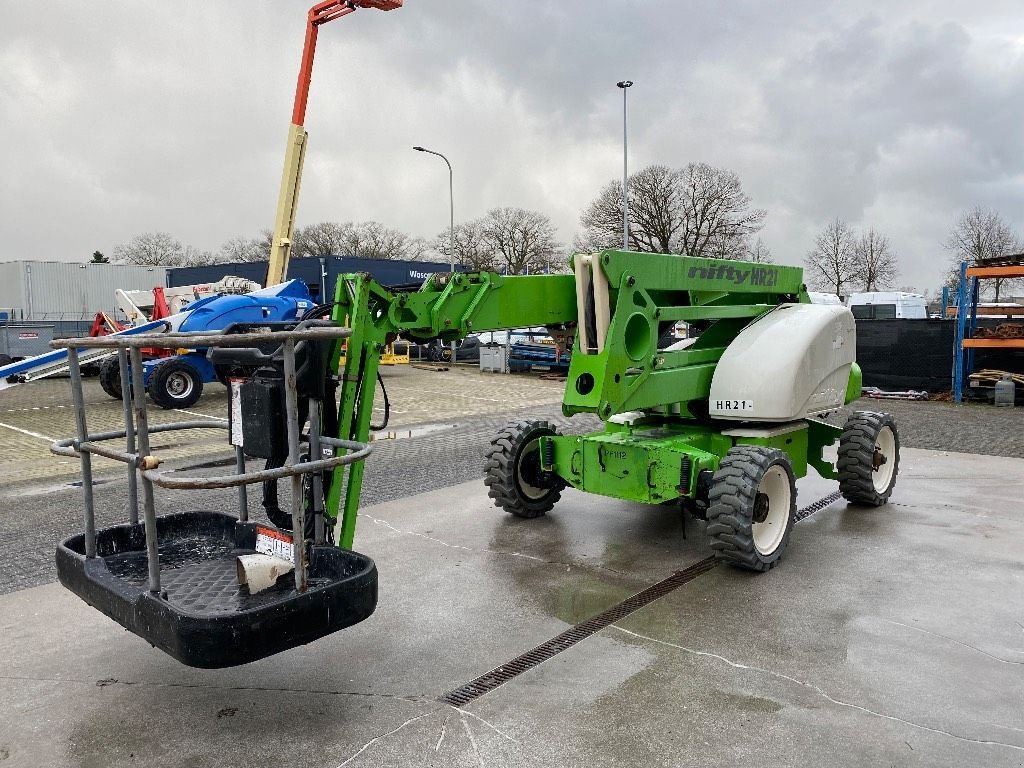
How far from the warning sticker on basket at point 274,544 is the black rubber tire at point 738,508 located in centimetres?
280

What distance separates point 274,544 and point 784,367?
3905 millimetres

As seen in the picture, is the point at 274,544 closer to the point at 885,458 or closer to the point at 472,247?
the point at 885,458

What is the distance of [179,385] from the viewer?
1473 cm

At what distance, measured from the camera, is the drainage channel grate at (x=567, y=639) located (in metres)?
3.77

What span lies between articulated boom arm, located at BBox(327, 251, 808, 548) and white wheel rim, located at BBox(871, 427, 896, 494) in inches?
68.2

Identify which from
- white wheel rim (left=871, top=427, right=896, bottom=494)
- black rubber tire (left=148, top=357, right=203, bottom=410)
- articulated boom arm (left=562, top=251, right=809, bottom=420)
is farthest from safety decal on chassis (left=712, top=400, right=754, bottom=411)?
black rubber tire (left=148, top=357, right=203, bottom=410)

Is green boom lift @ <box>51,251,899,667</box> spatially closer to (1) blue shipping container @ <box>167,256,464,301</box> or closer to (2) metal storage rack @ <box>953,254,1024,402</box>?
(2) metal storage rack @ <box>953,254,1024,402</box>

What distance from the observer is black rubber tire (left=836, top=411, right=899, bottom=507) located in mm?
6930

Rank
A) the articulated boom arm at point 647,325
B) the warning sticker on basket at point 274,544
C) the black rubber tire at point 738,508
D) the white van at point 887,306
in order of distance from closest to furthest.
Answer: the warning sticker on basket at point 274,544 < the black rubber tire at point 738,508 < the articulated boom arm at point 647,325 < the white van at point 887,306

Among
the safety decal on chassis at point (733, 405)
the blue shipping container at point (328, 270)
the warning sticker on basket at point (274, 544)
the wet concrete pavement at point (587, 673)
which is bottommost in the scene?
the wet concrete pavement at point (587, 673)

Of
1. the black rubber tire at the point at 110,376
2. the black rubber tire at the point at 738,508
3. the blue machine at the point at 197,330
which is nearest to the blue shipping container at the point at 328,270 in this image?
the blue machine at the point at 197,330

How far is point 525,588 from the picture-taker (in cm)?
517

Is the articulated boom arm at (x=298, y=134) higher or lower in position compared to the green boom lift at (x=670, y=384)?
higher

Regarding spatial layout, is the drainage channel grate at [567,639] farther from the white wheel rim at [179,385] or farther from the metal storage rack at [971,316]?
the metal storage rack at [971,316]
